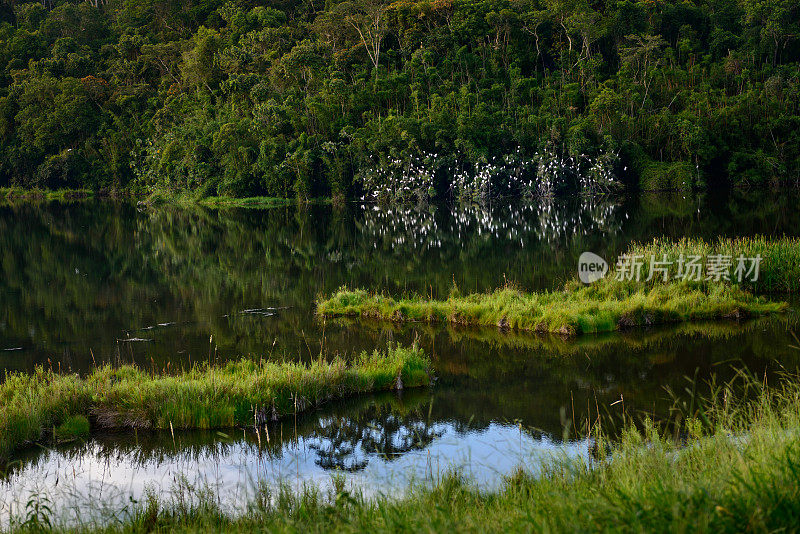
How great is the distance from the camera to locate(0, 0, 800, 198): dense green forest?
54.5 m

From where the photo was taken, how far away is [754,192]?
4769 cm

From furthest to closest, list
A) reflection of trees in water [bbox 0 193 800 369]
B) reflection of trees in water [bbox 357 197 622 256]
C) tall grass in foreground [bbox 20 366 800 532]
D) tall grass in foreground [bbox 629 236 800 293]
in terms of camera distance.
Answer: reflection of trees in water [bbox 357 197 622 256]
tall grass in foreground [bbox 629 236 800 293]
reflection of trees in water [bbox 0 193 800 369]
tall grass in foreground [bbox 20 366 800 532]

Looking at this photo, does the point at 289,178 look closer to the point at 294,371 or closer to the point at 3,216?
the point at 3,216

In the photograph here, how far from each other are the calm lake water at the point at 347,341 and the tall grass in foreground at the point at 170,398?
30 cm

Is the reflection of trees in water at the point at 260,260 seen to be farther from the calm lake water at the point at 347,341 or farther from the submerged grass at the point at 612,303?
the submerged grass at the point at 612,303

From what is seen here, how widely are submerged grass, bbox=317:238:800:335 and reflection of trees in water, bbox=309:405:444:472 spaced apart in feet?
17.7

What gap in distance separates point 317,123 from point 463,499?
57.3m

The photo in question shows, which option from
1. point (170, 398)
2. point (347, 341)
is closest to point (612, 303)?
point (347, 341)

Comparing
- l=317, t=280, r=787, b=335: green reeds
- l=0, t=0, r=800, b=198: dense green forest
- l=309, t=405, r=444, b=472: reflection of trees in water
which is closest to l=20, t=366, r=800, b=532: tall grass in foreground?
l=309, t=405, r=444, b=472: reflection of trees in water

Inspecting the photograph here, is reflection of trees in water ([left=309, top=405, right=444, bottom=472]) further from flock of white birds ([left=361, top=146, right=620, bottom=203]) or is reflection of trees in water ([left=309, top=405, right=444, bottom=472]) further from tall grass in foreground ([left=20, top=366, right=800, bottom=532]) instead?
flock of white birds ([left=361, top=146, right=620, bottom=203])

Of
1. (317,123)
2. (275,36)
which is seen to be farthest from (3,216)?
(275,36)

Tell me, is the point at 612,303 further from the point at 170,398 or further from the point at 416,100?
the point at 416,100

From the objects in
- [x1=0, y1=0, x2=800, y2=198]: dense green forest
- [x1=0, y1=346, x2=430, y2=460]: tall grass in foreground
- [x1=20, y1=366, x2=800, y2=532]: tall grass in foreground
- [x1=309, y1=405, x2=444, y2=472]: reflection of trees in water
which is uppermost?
[x1=0, y1=0, x2=800, y2=198]: dense green forest

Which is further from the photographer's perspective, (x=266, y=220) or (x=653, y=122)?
(x=653, y=122)
